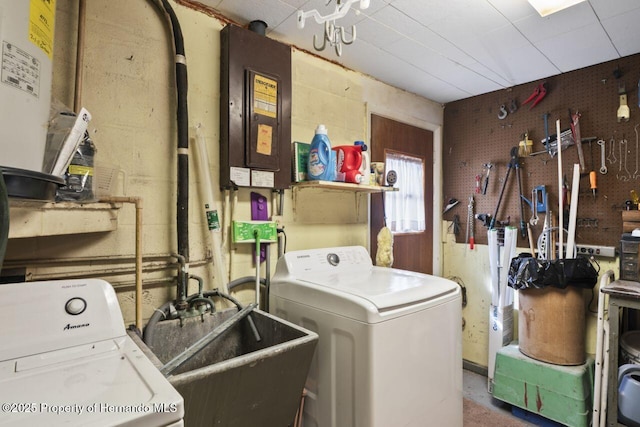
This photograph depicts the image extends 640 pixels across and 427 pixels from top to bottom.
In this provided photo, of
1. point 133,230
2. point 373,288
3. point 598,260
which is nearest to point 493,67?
point 598,260

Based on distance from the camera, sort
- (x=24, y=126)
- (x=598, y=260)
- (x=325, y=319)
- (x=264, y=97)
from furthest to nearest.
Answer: (x=598, y=260) < (x=264, y=97) < (x=325, y=319) < (x=24, y=126)

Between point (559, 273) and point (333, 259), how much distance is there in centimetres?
140

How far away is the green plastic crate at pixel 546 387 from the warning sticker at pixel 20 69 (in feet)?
8.90

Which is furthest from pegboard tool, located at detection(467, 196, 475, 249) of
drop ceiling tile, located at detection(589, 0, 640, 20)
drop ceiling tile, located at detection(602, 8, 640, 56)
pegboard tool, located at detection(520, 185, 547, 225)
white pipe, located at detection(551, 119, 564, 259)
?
drop ceiling tile, located at detection(589, 0, 640, 20)

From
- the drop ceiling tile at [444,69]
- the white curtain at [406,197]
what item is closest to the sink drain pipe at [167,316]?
the white curtain at [406,197]

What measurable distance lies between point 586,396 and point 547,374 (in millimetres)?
207

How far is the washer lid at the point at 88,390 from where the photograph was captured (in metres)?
0.62

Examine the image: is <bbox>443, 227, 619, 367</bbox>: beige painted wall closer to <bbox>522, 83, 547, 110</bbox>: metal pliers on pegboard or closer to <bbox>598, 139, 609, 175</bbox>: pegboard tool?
<bbox>598, 139, 609, 175</bbox>: pegboard tool

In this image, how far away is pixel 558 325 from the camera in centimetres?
204

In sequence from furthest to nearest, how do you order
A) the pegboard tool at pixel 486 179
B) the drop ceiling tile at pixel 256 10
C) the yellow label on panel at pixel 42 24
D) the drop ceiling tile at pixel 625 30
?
the pegboard tool at pixel 486 179, the drop ceiling tile at pixel 625 30, the drop ceiling tile at pixel 256 10, the yellow label on panel at pixel 42 24

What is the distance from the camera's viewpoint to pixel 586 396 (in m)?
1.94

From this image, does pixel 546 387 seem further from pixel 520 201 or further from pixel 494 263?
pixel 520 201

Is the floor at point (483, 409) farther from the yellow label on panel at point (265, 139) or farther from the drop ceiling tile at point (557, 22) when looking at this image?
the drop ceiling tile at point (557, 22)

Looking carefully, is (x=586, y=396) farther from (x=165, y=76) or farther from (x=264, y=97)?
(x=165, y=76)
